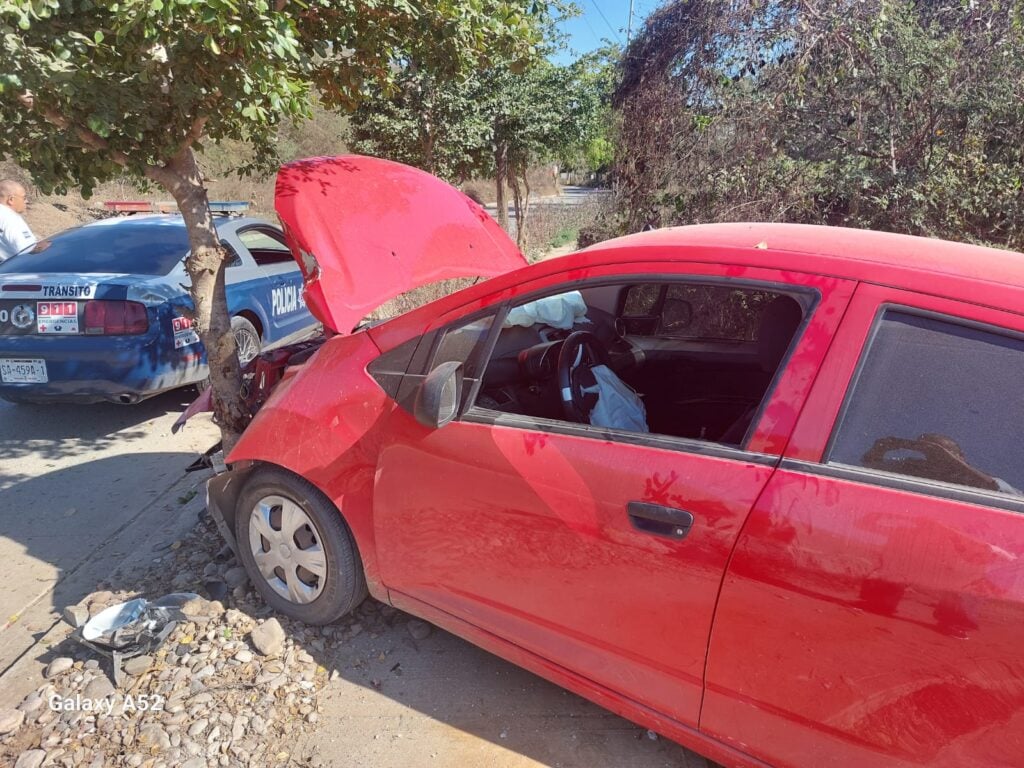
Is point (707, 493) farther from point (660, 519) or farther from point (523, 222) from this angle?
point (523, 222)

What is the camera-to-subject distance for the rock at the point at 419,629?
113 inches

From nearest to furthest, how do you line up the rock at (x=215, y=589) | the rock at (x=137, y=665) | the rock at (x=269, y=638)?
the rock at (x=137, y=665) < the rock at (x=269, y=638) < the rock at (x=215, y=589)

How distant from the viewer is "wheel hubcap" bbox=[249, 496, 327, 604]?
2732 mm

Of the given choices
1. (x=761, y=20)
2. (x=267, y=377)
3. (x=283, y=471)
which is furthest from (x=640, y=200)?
(x=283, y=471)

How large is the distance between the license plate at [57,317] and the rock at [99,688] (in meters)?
3.08

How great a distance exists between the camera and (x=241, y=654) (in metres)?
2.72

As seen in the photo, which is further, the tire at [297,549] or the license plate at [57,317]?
the license plate at [57,317]

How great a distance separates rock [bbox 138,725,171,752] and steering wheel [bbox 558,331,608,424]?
1.81 meters

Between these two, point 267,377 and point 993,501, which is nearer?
point 993,501

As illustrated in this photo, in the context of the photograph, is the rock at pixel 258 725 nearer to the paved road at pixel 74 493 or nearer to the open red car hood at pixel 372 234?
the paved road at pixel 74 493

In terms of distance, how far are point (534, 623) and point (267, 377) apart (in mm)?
1960

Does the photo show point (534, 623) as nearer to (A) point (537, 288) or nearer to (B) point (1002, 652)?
(A) point (537, 288)

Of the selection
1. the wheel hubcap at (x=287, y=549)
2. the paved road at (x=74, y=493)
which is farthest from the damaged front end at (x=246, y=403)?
the paved road at (x=74, y=493)

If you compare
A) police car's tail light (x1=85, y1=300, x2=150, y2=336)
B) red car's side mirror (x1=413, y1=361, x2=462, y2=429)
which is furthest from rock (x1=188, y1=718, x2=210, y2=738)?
police car's tail light (x1=85, y1=300, x2=150, y2=336)
